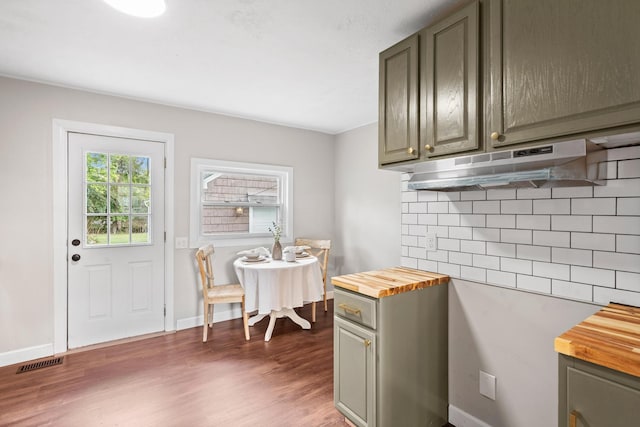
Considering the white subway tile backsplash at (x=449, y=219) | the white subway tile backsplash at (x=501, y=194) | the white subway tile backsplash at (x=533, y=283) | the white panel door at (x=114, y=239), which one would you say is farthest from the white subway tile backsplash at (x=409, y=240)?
the white panel door at (x=114, y=239)

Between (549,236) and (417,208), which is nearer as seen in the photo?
(549,236)

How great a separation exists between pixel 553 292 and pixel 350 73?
7.00ft

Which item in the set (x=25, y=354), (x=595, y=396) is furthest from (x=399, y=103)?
(x=25, y=354)

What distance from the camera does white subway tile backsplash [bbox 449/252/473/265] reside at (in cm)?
191

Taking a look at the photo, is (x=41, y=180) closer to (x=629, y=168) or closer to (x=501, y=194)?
(x=501, y=194)

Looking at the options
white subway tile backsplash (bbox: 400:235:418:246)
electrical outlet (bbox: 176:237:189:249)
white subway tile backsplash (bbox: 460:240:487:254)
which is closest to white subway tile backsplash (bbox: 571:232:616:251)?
white subway tile backsplash (bbox: 460:240:487:254)

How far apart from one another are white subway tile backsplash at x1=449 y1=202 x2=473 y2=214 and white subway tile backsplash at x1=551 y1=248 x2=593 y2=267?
1.58ft

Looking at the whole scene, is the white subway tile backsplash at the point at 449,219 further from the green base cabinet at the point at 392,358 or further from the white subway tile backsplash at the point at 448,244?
the green base cabinet at the point at 392,358

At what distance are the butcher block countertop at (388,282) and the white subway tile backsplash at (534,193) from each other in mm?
653

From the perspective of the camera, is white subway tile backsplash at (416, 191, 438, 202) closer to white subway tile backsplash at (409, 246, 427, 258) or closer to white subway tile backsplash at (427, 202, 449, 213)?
white subway tile backsplash at (427, 202, 449, 213)

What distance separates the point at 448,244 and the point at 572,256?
66 cm

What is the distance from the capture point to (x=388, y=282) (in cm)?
182

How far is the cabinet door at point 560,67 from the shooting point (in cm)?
109

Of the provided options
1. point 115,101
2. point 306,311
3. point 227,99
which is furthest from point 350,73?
point 306,311
